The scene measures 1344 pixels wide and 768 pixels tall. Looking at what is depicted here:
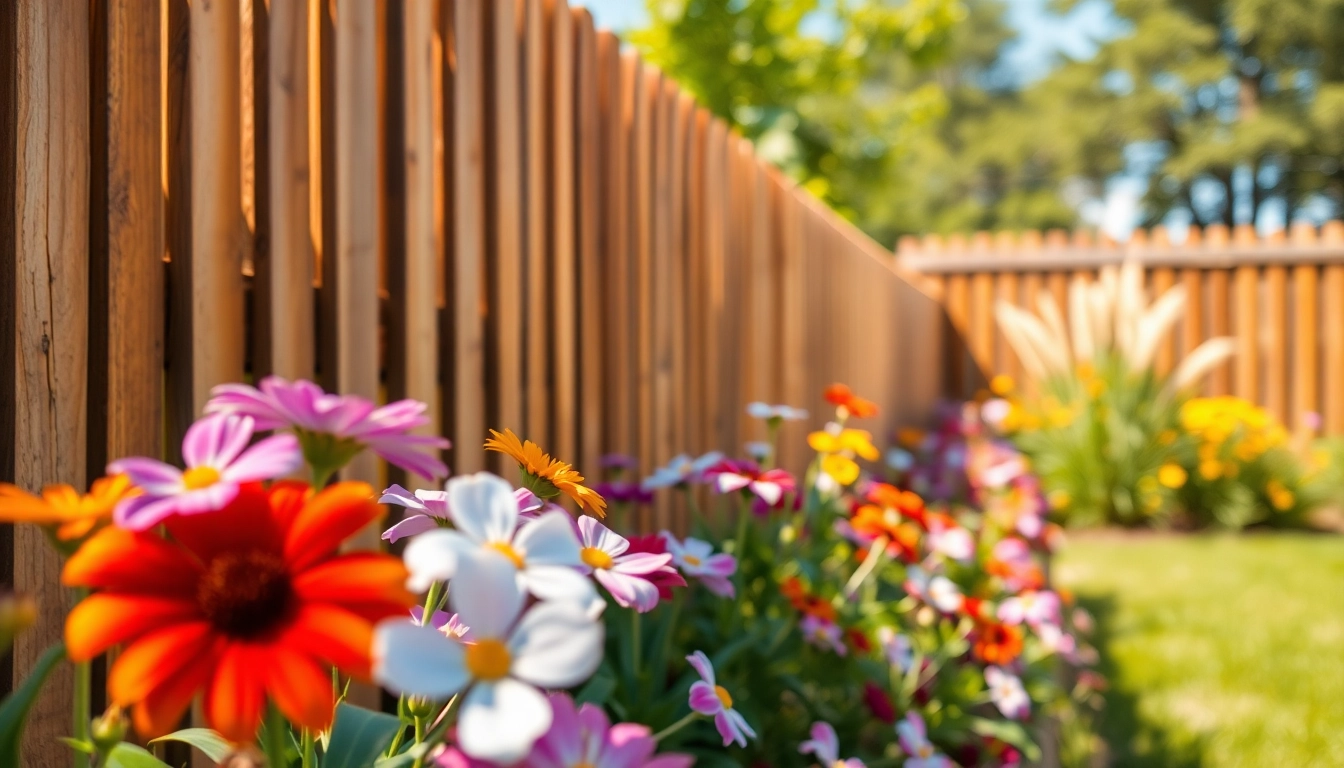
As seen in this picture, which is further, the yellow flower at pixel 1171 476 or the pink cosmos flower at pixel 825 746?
the yellow flower at pixel 1171 476

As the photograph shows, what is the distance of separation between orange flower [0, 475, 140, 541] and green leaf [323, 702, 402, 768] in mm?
261

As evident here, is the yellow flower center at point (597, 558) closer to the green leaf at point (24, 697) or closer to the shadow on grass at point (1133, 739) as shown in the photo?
the green leaf at point (24, 697)

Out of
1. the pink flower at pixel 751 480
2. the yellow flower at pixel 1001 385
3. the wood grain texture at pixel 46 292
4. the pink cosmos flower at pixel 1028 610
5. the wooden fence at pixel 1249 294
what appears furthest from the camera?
the wooden fence at pixel 1249 294

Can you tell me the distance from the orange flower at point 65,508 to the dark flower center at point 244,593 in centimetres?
7

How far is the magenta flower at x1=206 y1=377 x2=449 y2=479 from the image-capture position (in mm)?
512

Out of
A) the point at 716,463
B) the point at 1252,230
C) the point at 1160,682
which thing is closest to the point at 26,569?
the point at 716,463

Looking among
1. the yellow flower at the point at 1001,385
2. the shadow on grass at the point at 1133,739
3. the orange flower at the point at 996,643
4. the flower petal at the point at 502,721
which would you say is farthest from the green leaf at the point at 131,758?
the yellow flower at the point at 1001,385

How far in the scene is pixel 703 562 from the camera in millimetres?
1170

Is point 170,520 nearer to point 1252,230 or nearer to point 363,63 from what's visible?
point 363,63

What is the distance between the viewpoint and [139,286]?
997mm

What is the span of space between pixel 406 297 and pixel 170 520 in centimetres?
94

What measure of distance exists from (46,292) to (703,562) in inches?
29.5

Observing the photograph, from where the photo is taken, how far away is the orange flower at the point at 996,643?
195cm

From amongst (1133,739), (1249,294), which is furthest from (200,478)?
(1249,294)
